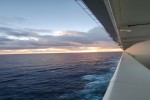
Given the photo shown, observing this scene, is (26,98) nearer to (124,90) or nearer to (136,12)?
(136,12)

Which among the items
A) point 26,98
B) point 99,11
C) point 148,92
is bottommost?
point 26,98

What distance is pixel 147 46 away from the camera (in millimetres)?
14117

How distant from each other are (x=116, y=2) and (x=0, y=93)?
1916 inches

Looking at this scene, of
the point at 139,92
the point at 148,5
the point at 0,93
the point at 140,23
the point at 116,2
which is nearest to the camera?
the point at 139,92

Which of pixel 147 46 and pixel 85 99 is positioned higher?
pixel 147 46

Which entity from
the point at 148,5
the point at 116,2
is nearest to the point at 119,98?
the point at 116,2

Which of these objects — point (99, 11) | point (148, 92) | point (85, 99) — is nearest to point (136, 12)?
point (99, 11)

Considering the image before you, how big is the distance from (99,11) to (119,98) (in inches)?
346

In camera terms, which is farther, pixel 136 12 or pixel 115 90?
pixel 136 12

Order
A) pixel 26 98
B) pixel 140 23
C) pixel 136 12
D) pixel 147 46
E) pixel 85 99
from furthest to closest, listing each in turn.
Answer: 1. pixel 26 98
2. pixel 85 99
3. pixel 147 46
4. pixel 140 23
5. pixel 136 12

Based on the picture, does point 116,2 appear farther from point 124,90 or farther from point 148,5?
point 124,90

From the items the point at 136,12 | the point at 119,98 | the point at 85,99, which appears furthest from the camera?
the point at 85,99

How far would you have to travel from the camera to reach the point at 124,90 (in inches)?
88.5

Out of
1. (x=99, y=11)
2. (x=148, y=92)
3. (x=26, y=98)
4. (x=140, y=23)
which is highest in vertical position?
(x=99, y=11)
